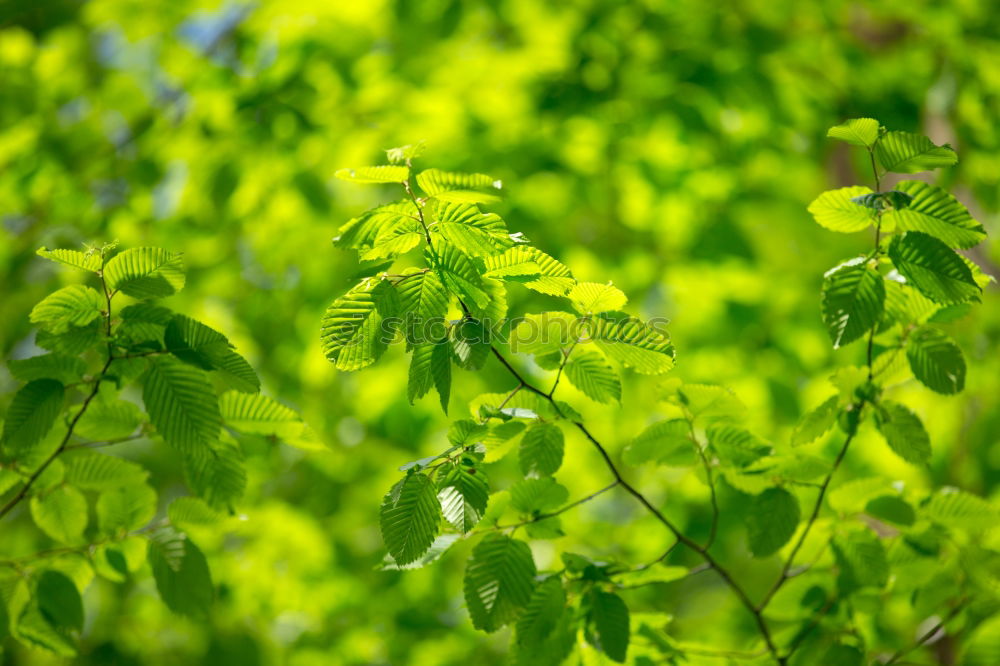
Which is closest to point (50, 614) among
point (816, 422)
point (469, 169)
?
point (816, 422)

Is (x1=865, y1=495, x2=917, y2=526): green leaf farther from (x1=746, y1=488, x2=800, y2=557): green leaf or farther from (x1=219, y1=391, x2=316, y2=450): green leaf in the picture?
(x1=219, y1=391, x2=316, y2=450): green leaf

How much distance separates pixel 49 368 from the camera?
3.60 feet

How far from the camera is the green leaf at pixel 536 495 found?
1.18 m

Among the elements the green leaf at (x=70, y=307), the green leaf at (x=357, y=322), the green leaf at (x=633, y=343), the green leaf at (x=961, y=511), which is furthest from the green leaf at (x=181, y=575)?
the green leaf at (x=961, y=511)

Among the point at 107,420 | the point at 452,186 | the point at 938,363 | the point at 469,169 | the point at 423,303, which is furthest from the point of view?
the point at 469,169

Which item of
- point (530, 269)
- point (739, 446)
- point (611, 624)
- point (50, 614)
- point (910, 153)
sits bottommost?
point (50, 614)

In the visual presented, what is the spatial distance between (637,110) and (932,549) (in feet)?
7.14

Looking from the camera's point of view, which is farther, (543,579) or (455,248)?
(543,579)

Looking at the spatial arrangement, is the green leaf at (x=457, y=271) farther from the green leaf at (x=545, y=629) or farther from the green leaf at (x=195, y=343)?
the green leaf at (x=545, y=629)

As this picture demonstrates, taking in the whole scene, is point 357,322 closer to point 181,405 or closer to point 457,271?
point 457,271

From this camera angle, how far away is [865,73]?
3.46m

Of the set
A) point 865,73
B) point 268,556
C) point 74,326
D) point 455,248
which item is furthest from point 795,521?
point 865,73

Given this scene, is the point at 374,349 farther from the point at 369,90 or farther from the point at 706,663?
the point at 369,90

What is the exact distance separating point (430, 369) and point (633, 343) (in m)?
0.29
